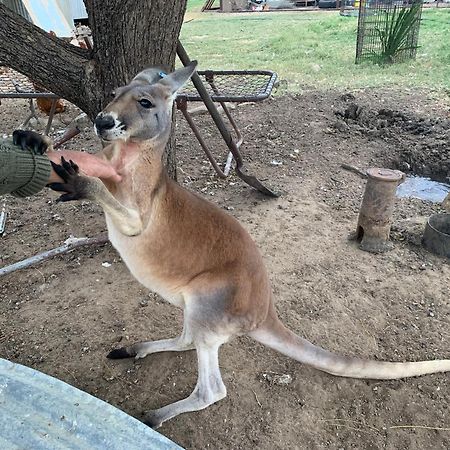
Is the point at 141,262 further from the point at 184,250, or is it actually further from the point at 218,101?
the point at 218,101

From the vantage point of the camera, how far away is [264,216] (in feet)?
12.0

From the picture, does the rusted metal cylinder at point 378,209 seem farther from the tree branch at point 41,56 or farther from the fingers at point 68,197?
the fingers at point 68,197

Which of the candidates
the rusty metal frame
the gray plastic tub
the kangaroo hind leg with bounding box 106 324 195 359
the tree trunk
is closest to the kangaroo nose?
the tree trunk

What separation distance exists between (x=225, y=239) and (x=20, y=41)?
1546 millimetres

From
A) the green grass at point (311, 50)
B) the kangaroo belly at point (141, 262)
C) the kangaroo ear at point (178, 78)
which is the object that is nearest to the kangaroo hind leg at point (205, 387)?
the kangaroo belly at point (141, 262)

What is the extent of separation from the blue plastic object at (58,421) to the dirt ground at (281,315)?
790 mm

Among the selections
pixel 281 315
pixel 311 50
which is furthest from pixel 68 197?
pixel 311 50

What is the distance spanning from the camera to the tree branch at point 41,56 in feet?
8.57

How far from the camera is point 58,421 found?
142 centimetres

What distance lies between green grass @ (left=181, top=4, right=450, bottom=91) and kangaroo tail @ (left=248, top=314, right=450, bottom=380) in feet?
16.8

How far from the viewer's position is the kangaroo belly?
2021 mm

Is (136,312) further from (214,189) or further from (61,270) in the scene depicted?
(214,189)

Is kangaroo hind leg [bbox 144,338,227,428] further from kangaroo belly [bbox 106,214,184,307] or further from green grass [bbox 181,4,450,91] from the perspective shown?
green grass [bbox 181,4,450,91]

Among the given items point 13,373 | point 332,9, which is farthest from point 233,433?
point 332,9
